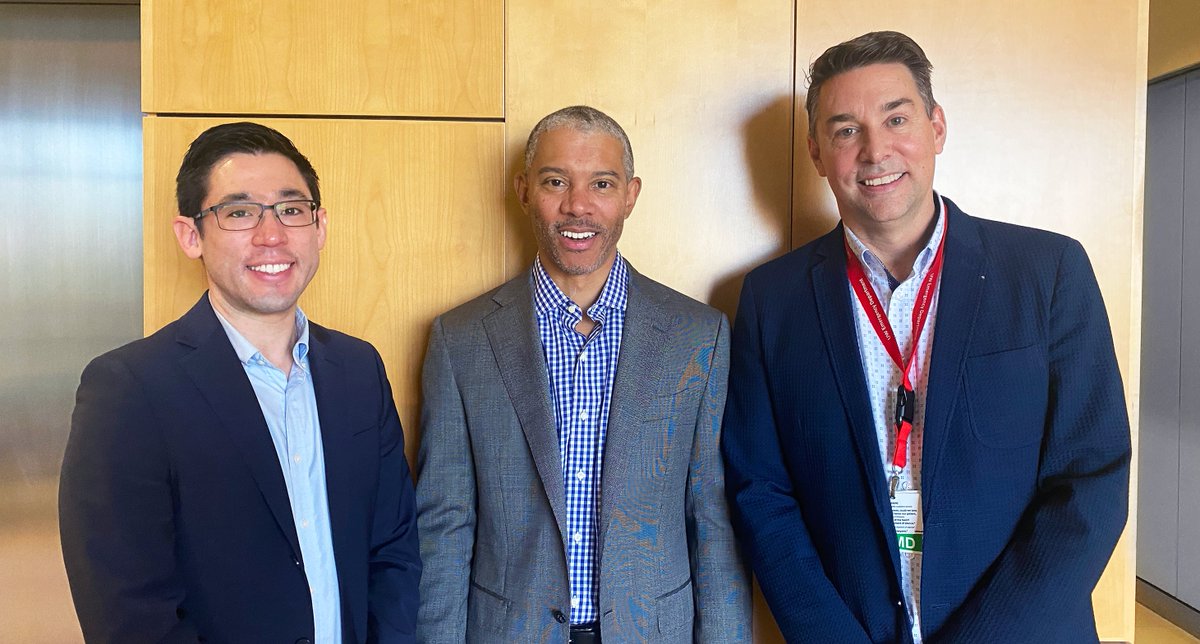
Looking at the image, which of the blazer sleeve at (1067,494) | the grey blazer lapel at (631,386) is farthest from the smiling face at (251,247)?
the blazer sleeve at (1067,494)

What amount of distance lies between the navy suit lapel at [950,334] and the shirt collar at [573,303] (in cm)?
83

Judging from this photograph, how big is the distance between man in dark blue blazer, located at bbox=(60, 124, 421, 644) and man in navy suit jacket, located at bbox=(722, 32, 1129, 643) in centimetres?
102

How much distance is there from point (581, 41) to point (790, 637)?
186 centimetres

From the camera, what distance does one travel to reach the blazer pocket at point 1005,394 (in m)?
2.03

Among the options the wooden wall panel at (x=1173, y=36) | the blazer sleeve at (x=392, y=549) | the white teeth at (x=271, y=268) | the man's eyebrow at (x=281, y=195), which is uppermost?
the wooden wall panel at (x=1173, y=36)

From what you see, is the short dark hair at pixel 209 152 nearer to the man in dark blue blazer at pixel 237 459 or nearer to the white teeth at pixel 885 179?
the man in dark blue blazer at pixel 237 459

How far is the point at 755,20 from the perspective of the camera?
270 cm

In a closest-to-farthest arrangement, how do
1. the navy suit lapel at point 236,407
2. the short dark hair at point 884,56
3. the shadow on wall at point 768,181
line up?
1. the navy suit lapel at point 236,407
2. the short dark hair at point 884,56
3. the shadow on wall at point 768,181

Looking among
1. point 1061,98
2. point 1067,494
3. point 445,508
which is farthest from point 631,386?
point 1061,98

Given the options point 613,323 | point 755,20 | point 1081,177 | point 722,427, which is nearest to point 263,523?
point 613,323

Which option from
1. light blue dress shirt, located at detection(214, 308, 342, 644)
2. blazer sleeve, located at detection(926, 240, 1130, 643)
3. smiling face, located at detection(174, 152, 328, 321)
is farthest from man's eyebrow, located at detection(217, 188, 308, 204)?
blazer sleeve, located at detection(926, 240, 1130, 643)

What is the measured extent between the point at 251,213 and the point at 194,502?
0.64 metres

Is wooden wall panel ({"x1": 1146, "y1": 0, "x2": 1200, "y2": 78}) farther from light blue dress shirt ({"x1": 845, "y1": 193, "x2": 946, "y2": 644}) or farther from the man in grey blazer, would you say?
the man in grey blazer

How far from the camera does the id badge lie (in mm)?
2068
